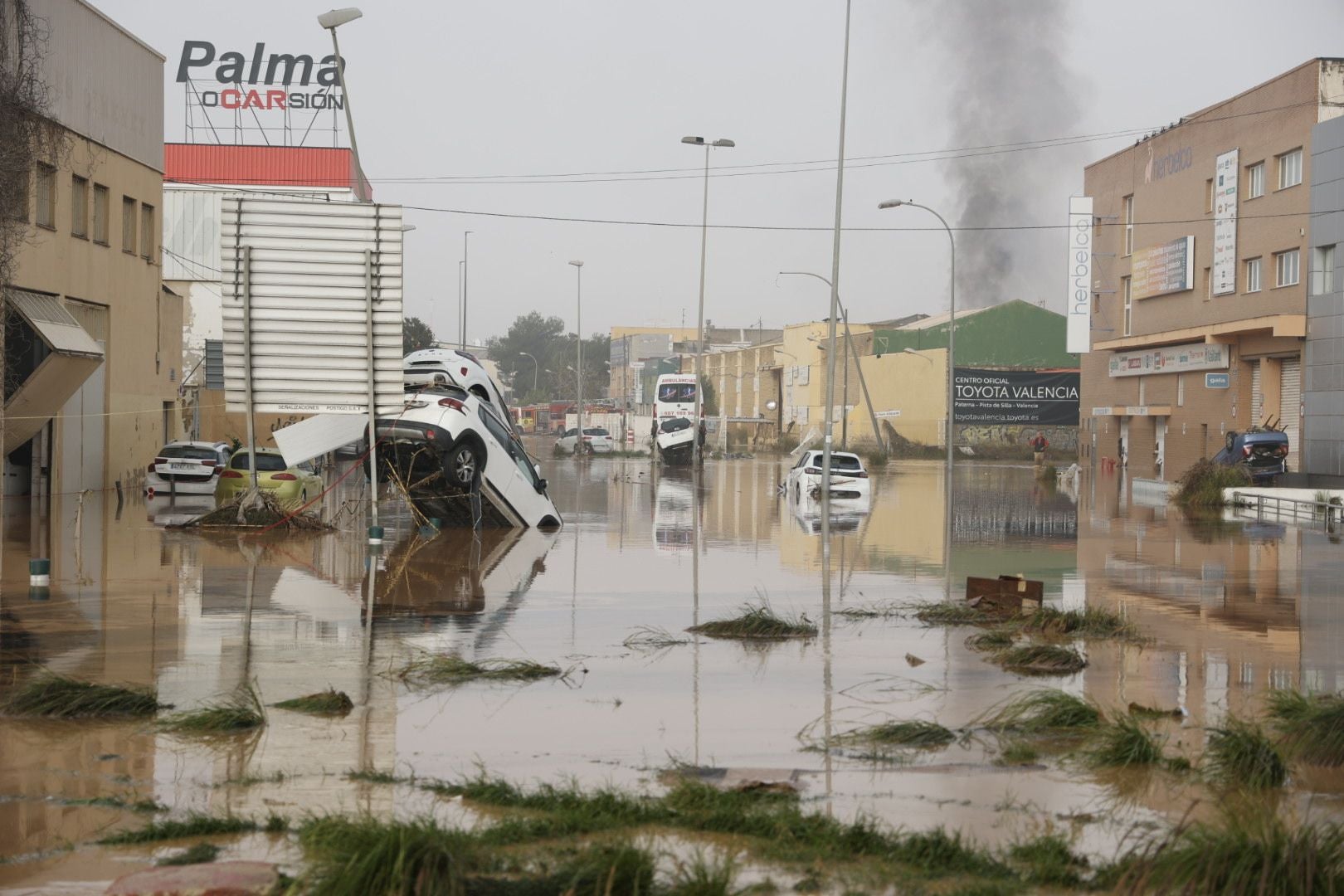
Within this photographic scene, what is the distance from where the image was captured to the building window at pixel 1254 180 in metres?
47.4

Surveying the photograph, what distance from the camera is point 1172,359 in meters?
54.1

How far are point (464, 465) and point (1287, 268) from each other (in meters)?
31.1

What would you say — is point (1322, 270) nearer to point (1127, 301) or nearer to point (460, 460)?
point (1127, 301)

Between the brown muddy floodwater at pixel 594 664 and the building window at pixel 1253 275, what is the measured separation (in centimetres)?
2538

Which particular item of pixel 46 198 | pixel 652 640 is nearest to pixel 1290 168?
pixel 46 198

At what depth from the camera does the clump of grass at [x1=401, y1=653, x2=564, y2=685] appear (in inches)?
410

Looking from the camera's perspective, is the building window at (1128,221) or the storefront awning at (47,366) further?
the building window at (1128,221)

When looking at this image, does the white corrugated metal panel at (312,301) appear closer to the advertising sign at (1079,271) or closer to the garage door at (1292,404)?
the garage door at (1292,404)

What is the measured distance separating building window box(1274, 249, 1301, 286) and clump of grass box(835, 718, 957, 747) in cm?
4076

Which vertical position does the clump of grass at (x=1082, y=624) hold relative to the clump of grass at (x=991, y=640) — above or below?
above

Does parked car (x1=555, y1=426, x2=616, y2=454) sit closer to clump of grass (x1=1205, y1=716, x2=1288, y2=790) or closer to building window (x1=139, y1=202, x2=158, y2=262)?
building window (x1=139, y1=202, x2=158, y2=262)

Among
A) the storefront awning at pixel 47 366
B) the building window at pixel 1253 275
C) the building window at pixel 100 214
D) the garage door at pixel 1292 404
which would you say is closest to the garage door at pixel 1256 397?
the garage door at pixel 1292 404

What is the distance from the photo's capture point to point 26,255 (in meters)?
29.0

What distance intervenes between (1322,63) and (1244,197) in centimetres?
594
